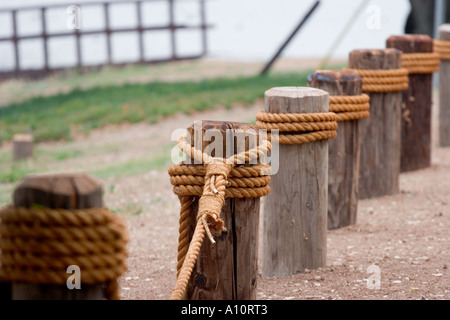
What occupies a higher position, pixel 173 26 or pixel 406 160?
pixel 173 26

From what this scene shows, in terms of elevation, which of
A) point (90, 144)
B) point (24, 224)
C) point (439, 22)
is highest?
point (439, 22)

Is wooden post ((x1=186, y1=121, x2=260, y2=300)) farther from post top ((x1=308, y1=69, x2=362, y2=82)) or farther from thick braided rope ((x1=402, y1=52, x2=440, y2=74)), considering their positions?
thick braided rope ((x1=402, y1=52, x2=440, y2=74))

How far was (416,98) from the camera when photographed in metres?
6.50

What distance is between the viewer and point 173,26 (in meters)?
20.8

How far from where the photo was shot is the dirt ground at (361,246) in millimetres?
3758

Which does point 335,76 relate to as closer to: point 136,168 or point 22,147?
point 136,168

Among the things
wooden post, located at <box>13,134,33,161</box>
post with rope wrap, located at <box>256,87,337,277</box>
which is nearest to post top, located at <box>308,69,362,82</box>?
post with rope wrap, located at <box>256,87,337,277</box>

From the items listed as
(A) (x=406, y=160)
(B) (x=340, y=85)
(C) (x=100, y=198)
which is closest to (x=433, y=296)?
(B) (x=340, y=85)

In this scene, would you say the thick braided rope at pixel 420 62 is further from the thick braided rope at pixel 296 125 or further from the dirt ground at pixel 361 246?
the thick braided rope at pixel 296 125

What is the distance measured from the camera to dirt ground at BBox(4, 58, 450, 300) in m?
3.76

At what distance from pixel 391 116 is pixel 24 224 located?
4164 mm

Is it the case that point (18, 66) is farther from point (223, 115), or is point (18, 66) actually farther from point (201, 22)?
point (223, 115)

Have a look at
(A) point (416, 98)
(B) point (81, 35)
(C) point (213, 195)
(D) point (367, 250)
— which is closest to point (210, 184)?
(C) point (213, 195)

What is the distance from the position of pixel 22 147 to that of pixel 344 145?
738cm
